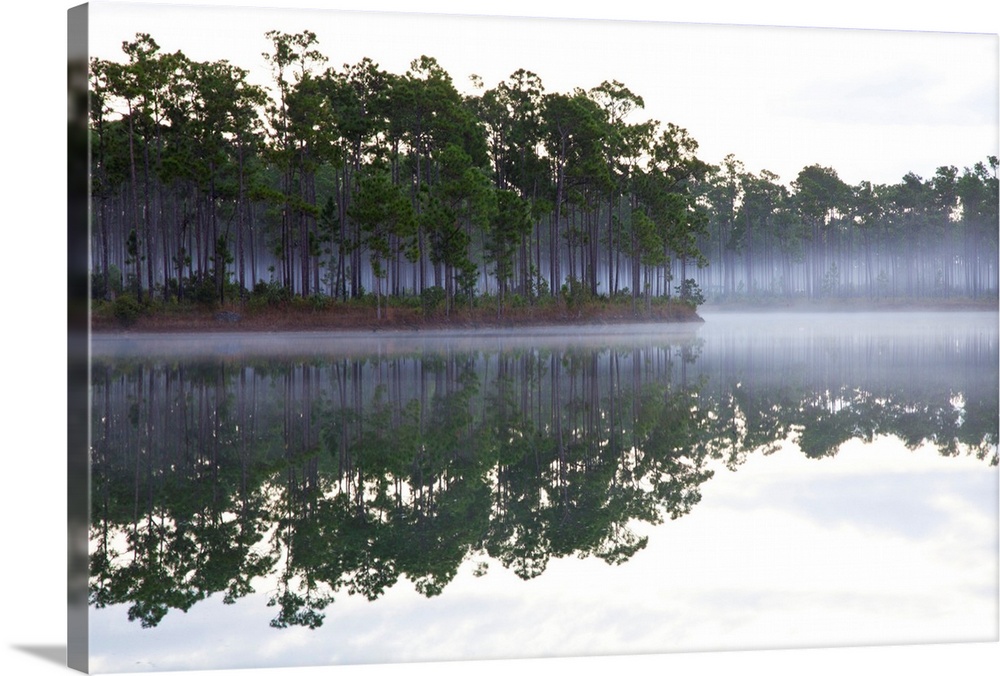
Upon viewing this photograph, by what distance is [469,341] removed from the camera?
32.3 ft

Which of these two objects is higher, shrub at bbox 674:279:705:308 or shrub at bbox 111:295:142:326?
shrub at bbox 674:279:705:308

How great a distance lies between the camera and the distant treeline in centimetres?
880

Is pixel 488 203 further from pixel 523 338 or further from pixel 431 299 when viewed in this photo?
pixel 523 338

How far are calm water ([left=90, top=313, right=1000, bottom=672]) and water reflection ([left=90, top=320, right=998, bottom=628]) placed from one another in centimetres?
2

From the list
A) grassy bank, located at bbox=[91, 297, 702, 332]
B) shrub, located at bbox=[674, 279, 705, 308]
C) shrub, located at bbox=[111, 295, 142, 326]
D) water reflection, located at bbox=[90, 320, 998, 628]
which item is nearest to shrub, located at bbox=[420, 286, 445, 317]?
grassy bank, located at bbox=[91, 297, 702, 332]

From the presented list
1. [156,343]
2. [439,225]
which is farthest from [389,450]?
[439,225]

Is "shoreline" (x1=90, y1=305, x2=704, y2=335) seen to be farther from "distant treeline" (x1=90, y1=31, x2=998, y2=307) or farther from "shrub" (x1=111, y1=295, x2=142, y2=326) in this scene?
"shrub" (x1=111, y1=295, x2=142, y2=326)

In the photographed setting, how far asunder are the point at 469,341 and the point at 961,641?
4.88 metres

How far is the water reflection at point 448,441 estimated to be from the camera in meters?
5.82

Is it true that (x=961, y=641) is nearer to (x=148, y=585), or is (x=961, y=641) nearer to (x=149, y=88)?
(x=148, y=585)

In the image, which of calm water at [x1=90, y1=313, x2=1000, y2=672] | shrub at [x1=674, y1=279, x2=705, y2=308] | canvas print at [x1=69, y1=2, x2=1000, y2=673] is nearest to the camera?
calm water at [x1=90, y1=313, x2=1000, y2=672]

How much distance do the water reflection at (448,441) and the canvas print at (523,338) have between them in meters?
0.03

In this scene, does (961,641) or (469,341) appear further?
(469,341)

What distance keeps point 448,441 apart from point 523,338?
7.35ft
